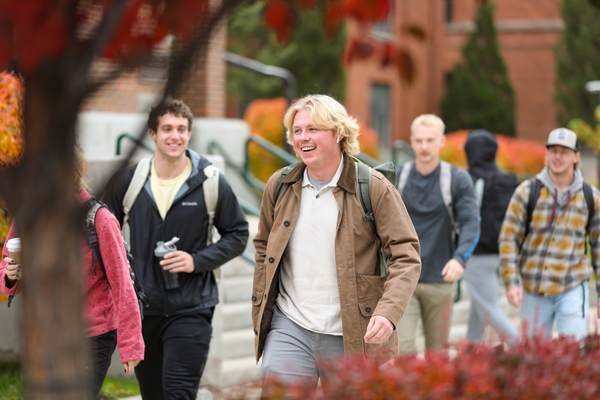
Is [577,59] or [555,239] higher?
[577,59]

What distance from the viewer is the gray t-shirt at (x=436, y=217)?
578 cm

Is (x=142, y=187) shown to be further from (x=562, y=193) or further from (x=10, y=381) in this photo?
(x=562, y=193)

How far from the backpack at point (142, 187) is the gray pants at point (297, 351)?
1211mm

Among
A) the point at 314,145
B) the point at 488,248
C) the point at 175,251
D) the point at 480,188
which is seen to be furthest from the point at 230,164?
the point at 314,145

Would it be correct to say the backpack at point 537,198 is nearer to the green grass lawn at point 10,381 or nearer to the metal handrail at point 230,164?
the green grass lawn at point 10,381

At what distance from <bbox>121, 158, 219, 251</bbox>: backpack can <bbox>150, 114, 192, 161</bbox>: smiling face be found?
196 millimetres

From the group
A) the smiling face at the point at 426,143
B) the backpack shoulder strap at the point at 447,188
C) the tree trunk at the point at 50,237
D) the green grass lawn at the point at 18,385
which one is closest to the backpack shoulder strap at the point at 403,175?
the smiling face at the point at 426,143

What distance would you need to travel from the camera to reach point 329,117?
3.88 meters

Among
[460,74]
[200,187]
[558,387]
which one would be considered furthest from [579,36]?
[558,387]

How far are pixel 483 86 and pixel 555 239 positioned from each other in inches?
927

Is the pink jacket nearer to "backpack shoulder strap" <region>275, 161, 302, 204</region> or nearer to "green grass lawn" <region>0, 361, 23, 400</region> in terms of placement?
"backpack shoulder strap" <region>275, 161, 302, 204</region>

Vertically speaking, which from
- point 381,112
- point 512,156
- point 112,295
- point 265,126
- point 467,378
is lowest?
point 467,378

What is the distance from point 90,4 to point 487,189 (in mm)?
5281

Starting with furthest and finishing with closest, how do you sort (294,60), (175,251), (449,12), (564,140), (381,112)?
1. (449,12)
2. (381,112)
3. (294,60)
4. (564,140)
5. (175,251)
